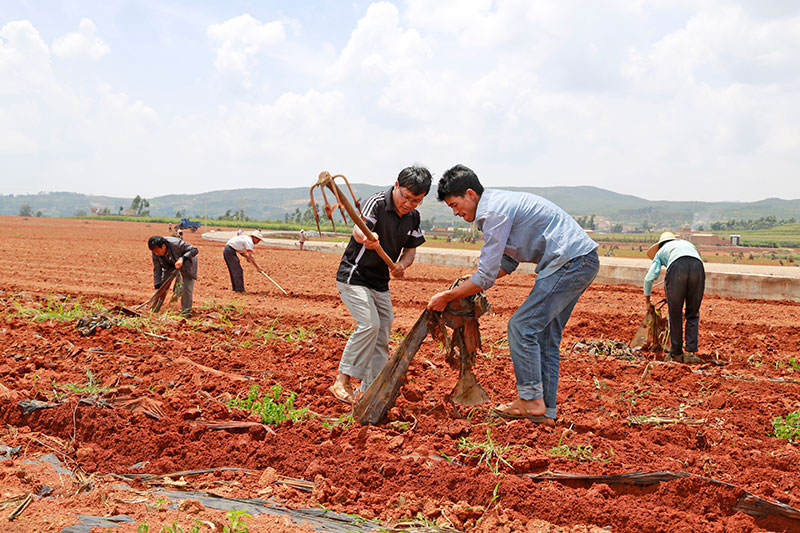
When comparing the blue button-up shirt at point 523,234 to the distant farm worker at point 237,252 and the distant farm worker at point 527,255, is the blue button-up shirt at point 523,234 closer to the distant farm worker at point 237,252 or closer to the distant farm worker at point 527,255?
the distant farm worker at point 527,255

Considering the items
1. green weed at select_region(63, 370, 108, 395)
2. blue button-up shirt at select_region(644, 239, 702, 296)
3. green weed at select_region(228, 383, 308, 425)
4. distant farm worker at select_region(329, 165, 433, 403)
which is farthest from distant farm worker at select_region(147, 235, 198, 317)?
blue button-up shirt at select_region(644, 239, 702, 296)

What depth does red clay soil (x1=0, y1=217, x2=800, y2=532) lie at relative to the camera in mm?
3090

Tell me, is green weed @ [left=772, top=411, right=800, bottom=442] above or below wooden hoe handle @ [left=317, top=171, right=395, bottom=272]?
below

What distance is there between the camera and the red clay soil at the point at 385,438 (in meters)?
3.09

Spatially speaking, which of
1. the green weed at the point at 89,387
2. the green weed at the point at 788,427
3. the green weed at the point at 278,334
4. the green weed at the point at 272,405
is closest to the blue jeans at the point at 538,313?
the green weed at the point at 272,405

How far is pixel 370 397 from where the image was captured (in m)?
4.13

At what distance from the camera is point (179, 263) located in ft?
27.4

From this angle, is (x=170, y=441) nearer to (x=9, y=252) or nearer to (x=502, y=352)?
(x=502, y=352)

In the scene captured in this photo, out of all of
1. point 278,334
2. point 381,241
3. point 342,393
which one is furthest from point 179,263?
point 381,241

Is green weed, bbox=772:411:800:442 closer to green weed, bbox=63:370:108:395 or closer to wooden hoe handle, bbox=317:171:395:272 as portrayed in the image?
wooden hoe handle, bbox=317:171:395:272

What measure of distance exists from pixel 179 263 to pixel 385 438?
Result: 535 centimetres

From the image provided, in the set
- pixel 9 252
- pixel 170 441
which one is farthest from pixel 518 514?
pixel 9 252

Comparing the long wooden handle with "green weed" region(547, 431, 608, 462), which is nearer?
"green weed" region(547, 431, 608, 462)

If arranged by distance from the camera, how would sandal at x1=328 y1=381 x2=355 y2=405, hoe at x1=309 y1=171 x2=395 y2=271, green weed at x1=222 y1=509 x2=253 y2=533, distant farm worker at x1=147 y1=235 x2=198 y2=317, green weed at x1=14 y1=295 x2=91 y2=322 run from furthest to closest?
1. distant farm worker at x1=147 y1=235 x2=198 y2=317
2. green weed at x1=14 y1=295 x2=91 y2=322
3. sandal at x1=328 y1=381 x2=355 y2=405
4. hoe at x1=309 y1=171 x2=395 y2=271
5. green weed at x1=222 y1=509 x2=253 y2=533
